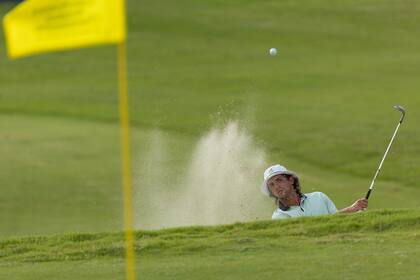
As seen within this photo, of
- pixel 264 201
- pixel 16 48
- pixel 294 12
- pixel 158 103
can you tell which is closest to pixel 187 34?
pixel 294 12

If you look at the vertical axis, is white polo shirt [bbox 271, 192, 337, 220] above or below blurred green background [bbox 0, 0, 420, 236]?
below

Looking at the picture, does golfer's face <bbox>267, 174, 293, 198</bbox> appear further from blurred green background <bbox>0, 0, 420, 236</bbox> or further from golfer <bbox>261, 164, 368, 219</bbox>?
blurred green background <bbox>0, 0, 420, 236</bbox>

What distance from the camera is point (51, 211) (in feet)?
41.5

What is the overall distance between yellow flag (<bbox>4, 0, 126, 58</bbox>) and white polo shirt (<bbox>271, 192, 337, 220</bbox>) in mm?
3819

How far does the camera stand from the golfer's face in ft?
28.6

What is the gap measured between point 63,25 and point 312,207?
4.08 meters

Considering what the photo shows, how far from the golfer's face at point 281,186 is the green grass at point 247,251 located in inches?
53.9

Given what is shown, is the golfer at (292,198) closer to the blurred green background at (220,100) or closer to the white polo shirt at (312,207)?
the white polo shirt at (312,207)

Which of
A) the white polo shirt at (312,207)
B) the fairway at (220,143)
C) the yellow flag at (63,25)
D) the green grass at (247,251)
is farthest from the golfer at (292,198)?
the yellow flag at (63,25)

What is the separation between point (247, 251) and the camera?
662cm

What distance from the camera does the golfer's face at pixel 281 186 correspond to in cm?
872

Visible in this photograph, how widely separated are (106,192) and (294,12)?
17.6 meters

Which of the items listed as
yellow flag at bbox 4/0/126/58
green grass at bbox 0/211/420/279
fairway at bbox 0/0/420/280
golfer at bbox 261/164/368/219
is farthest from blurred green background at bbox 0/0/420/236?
yellow flag at bbox 4/0/126/58

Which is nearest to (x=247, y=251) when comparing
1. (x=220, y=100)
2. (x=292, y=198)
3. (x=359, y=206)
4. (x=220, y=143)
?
(x=359, y=206)
